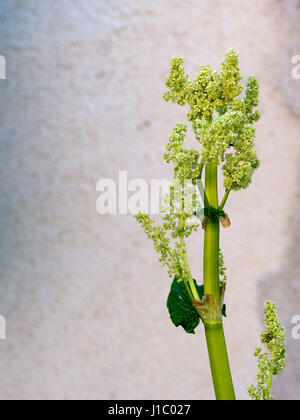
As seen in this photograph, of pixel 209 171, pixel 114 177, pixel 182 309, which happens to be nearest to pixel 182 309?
pixel 182 309

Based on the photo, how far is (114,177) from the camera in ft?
3.23

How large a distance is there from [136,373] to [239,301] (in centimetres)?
23

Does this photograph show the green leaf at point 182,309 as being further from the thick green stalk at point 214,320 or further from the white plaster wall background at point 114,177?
the white plaster wall background at point 114,177

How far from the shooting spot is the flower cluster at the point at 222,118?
353mm

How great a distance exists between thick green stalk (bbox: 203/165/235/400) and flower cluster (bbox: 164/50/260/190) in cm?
2

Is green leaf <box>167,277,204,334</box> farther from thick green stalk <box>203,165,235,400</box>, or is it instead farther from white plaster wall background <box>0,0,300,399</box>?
white plaster wall background <box>0,0,300,399</box>

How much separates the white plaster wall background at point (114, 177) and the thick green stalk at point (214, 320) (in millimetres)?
598

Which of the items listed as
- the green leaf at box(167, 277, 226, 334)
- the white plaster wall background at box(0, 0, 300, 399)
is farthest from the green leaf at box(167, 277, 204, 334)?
the white plaster wall background at box(0, 0, 300, 399)

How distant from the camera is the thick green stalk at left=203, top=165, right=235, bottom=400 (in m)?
0.37

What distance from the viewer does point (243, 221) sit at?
982 mm

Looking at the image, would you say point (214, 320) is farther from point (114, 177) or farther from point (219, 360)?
point (114, 177)

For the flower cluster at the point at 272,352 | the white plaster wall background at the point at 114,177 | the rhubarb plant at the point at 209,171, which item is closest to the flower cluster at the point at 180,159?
the rhubarb plant at the point at 209,171
